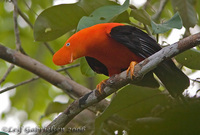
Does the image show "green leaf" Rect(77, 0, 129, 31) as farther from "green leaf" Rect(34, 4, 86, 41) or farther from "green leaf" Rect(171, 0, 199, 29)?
"green leaf" Rect(171, 0, 199, 29)

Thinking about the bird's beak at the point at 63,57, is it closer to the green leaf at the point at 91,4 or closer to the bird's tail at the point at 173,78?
the green leaf at the point at 91,4

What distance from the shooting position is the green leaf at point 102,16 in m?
2.67

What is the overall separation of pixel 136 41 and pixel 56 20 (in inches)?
31.7

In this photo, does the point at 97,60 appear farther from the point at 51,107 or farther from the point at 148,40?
the point at 51,107

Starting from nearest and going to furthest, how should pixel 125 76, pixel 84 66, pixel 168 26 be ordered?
pixel 125 76, pixel 168 26, pixel 84 66

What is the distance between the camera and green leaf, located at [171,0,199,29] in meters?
3.34

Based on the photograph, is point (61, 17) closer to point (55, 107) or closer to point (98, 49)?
point (98, 49)

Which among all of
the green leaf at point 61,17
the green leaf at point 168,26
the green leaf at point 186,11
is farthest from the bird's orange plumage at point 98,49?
the green leaf at point 186,11

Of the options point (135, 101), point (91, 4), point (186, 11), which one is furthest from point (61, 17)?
point (186, 11)

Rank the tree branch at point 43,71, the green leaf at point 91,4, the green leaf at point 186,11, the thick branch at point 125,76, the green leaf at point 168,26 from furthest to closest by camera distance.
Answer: the green leaf at point 186,11 → the tree branch at point 43,71 → the green leaf at point 91,4 → the green leaf at point 168,26 → the thick branch at point 125,76

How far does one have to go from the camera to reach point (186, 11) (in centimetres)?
349

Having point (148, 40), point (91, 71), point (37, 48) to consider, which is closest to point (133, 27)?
point (148, 40)

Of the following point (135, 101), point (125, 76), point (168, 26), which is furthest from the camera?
point (135, 101)

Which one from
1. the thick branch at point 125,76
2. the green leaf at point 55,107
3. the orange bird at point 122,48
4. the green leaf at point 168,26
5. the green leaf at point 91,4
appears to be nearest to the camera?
the thick branch at point 125,76
